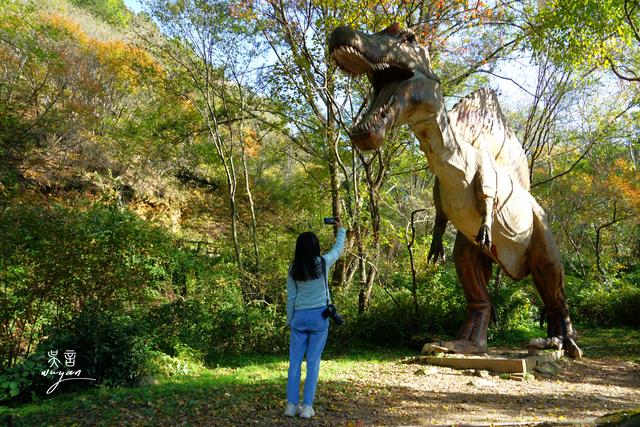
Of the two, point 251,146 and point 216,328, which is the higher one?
point 251,146

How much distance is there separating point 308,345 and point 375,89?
8.60 feet

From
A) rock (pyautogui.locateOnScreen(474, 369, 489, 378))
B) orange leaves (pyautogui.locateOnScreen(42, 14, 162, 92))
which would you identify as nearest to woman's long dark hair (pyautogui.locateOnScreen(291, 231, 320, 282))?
rock (pyautogui.locateOnScreen(474, 369, 489, 378))

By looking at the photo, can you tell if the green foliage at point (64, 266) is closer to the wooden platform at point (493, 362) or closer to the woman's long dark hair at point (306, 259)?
the woman's long dark hair at point (306, 259)

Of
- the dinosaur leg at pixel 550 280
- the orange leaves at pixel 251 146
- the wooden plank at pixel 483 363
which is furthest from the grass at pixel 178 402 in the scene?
the orange leaves at pixel 251 146

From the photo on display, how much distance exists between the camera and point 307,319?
12.1ft

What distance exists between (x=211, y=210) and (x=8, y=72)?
7.46 meters

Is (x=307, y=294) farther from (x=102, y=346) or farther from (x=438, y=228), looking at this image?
(x=438, y=228)

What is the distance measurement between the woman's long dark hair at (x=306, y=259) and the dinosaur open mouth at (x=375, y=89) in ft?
3.18

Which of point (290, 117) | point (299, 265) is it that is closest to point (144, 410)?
point (299, 265)

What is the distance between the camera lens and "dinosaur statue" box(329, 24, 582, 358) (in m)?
4.43

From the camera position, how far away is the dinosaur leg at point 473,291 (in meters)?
6.64

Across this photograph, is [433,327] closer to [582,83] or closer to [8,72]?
[582,83]

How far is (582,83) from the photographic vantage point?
11.6 metres

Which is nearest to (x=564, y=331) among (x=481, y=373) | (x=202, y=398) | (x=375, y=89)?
(x=481, y=373)
